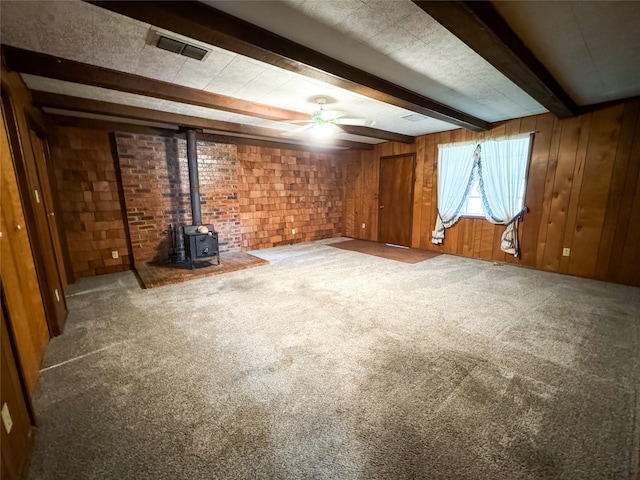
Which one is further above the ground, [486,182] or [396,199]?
[486,182]

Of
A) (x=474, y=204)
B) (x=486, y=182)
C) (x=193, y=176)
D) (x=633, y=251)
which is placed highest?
(x=193, y=176)

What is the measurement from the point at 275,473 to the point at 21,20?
116 inches

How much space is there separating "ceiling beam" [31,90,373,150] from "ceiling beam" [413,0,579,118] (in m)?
3.33

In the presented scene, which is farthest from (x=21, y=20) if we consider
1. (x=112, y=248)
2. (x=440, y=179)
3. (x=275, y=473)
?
(x=440, y=179)

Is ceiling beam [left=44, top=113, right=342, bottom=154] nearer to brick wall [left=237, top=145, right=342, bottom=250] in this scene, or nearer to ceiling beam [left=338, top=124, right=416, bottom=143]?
brick wall [left=237, top=145, right=342, bottom=250]

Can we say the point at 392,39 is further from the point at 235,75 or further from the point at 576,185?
the point at 576,185

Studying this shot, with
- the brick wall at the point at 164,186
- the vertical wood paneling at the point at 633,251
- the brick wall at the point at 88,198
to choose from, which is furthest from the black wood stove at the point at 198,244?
the vertical wood paneling at the point at 633,251

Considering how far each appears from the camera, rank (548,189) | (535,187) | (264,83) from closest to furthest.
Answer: (264,83) → (548,189) → (535,187)

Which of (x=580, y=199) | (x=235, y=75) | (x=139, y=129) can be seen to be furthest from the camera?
(x=139, y=129)

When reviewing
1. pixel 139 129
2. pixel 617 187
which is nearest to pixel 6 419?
pixel 139 129

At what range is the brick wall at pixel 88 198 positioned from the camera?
143 inches

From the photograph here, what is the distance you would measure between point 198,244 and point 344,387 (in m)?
3.18

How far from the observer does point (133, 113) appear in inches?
128

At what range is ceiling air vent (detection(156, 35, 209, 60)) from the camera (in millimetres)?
1872
